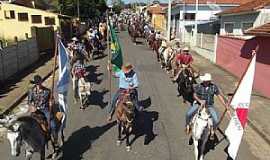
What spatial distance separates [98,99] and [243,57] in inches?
362

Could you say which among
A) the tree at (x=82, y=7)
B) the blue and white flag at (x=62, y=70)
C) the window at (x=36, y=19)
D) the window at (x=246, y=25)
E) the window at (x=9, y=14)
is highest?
the tree at (x=82, y=7)

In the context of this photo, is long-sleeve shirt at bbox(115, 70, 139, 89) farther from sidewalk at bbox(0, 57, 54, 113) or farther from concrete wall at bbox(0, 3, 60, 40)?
concrete wall at bbox(0, 3, 60, 40)

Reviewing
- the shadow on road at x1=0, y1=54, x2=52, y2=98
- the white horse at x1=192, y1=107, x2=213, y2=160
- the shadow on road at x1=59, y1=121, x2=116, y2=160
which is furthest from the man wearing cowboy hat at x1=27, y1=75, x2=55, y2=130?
the shadow on road at x1=0, y1=54, x2=52, y2=98

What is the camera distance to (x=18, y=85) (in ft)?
61.5

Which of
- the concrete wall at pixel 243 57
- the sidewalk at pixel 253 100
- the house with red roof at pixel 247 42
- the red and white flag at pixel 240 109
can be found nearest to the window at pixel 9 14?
the house with red roof at pixel 247 42

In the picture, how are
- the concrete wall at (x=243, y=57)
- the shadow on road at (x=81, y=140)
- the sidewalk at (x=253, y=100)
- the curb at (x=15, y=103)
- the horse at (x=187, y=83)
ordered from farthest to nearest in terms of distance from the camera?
1. the concrete wall at (x=243, y=57)
2. the horse at (x=187, y=83)
3. the curb at (x=15, y=103)
4. the sidewalk at (x=253, y=100)
5. the shadow on road at (x=81, y=140)

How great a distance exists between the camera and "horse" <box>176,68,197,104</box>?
53.8 ft

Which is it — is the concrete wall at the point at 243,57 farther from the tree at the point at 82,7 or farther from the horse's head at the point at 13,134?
the tree at the point at 82,7

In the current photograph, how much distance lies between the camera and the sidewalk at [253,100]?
13.1 m

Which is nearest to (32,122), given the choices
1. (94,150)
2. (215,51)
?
(94,150)

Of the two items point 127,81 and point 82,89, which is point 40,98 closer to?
point 127,81

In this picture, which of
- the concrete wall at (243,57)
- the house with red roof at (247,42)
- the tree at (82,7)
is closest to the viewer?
the concrete wall at (243,57)

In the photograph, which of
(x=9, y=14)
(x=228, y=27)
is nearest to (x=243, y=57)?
(x=228, y=27)

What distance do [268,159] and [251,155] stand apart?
47cm
